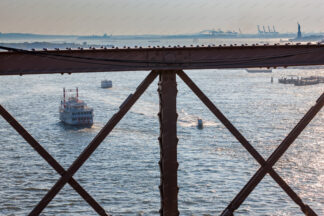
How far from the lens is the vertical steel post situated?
5215 mm

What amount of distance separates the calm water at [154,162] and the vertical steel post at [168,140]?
582 inches

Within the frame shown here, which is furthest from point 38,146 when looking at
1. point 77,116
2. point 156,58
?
point 77,116

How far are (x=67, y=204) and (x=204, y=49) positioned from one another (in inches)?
652

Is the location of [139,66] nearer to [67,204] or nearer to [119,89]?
[67,204]

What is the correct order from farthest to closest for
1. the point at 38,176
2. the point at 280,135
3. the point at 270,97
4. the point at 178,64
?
the point at 270,97 → the point at 280,135 → the point at 38,176 → the point at 178,64

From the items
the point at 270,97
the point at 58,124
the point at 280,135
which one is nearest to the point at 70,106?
the point at 58,124

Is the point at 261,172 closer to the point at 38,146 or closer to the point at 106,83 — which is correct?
the point at 38,146

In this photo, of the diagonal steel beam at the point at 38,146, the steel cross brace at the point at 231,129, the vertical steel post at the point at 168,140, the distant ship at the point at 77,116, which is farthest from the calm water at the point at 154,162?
the diagonal steel beam at the point at 38,146

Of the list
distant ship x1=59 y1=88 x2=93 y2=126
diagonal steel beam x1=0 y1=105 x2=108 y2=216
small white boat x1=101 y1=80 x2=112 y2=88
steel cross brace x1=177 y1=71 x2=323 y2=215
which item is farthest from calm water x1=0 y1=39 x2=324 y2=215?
small white boat x1=101 y1=80 x2=112 y2=88

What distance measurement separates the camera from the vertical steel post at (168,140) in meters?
5.21

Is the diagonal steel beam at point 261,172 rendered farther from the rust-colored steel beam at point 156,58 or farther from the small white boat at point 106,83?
the small white boat at point 106,83

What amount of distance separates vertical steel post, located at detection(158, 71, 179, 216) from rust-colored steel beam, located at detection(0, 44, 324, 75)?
175mm

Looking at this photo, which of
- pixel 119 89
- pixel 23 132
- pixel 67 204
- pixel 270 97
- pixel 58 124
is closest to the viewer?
pixel 23 132

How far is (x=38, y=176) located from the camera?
25.4 m
